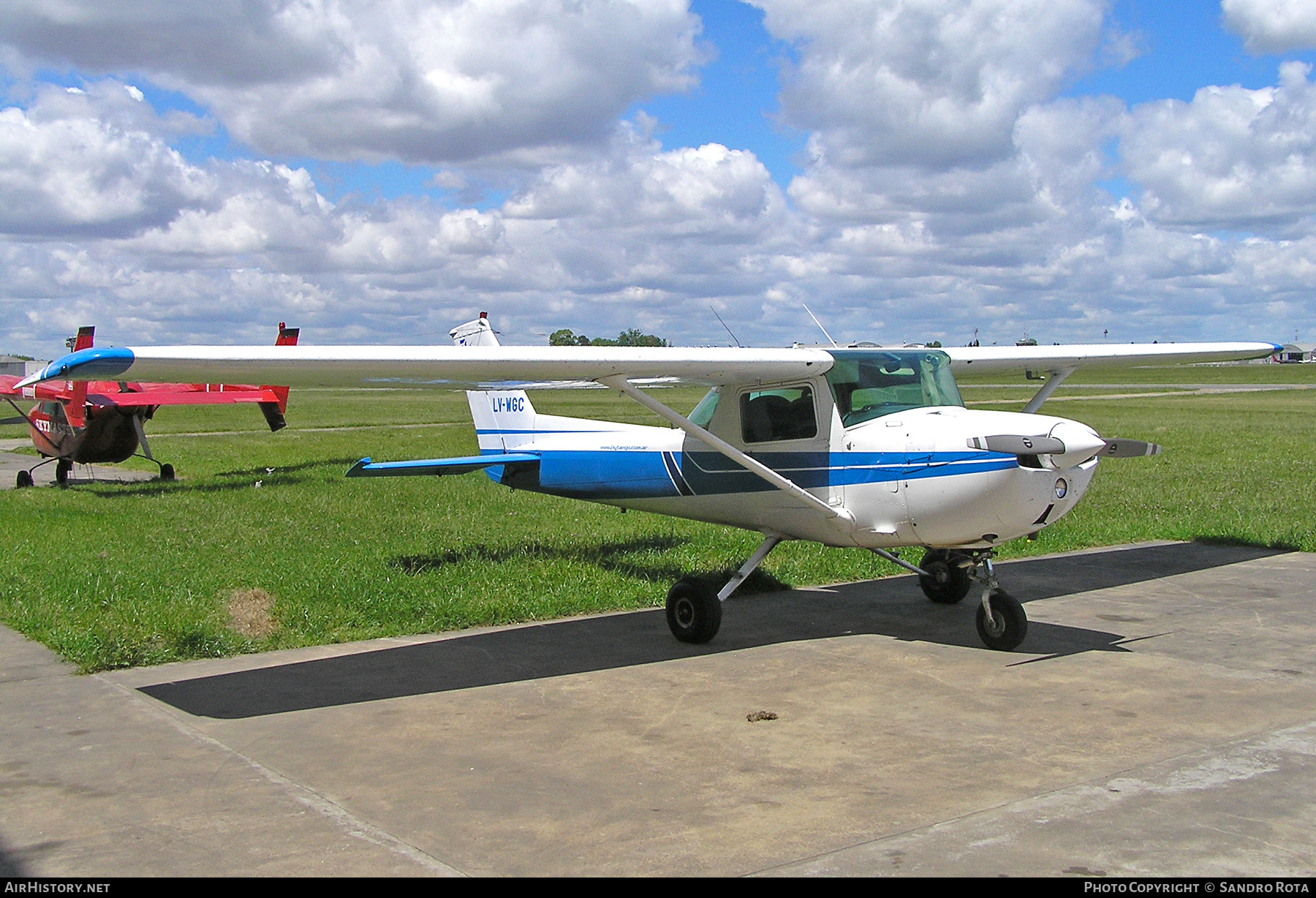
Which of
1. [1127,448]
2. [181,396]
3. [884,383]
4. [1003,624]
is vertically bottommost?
[1003,624]

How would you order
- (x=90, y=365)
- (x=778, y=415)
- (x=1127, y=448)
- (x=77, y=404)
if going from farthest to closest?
(x=77, y=404)
(x=778, y=415)
(x=1127, y=448)
(x=90, y=365)

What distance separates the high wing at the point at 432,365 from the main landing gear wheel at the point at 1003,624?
2211mm

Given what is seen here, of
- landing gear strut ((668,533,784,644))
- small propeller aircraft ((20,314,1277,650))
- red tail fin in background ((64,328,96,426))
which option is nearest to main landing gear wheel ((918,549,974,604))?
small propeller aircraft ((20,314,1277,650))

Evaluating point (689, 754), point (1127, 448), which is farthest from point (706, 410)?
point (689, 754)

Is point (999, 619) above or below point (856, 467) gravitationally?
below

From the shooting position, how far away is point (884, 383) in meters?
8.48

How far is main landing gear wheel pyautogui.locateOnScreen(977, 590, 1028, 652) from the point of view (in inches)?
311

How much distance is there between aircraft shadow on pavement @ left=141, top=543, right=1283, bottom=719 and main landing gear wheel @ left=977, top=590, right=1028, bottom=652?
0.12 m

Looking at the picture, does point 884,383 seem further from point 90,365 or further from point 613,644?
point 90,365

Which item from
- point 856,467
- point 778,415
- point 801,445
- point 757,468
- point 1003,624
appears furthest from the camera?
point 778,415

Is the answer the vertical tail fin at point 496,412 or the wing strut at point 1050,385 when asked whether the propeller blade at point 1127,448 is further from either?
the vertical tail fin at point 496,412

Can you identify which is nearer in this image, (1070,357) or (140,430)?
→ (1070,357)

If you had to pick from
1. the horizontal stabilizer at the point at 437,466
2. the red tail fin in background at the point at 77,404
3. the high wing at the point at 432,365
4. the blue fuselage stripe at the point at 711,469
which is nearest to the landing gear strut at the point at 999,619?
the blue fuselage stripe at the point at 711,469

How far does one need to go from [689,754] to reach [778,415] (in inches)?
147
